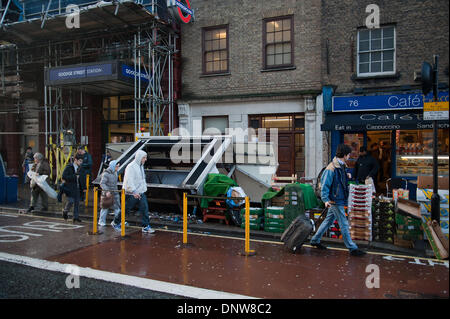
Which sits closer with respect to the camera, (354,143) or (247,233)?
(247,233)

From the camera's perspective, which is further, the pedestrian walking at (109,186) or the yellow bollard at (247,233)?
the pedestrian walking at (109,186)

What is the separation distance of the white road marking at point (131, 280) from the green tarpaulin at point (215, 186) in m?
3.96

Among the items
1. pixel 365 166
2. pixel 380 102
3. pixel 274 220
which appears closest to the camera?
pixel 274 220

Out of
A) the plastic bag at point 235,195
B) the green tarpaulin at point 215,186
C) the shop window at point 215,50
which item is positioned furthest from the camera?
the shop window at point 215,50

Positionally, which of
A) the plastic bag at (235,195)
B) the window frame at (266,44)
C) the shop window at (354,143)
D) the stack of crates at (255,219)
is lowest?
the stack of crates at (255,219)

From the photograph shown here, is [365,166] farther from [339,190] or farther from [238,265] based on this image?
[238,265]

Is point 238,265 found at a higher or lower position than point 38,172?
lower

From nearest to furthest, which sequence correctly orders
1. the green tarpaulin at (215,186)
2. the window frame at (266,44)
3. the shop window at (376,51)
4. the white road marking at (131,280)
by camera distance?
the white road marking at (131,280)
the green tarpaulin at (215,186)
the shop window at (376,51)
the window frame at (266,44)

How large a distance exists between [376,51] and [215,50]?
20.7ft

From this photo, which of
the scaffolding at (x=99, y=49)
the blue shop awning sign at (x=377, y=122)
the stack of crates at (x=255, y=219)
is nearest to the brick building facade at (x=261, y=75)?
the blue shop awning sign at (x=377, y=122)

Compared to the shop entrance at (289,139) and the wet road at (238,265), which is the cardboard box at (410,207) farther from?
the shop entrance at (289,139)

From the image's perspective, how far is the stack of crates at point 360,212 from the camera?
754 cm

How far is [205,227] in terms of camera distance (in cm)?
899

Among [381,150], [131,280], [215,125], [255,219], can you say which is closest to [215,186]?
[255,219]
